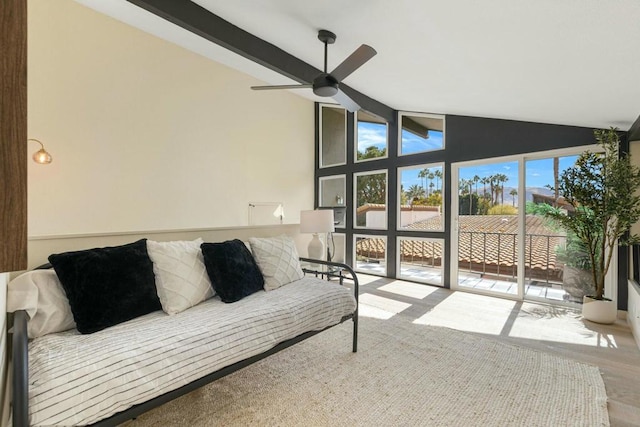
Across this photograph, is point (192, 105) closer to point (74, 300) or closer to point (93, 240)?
point (93, 240)

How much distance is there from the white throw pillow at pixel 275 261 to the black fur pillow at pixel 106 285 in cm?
85

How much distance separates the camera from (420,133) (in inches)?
206

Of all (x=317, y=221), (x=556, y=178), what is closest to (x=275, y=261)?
(x=317, y=221)

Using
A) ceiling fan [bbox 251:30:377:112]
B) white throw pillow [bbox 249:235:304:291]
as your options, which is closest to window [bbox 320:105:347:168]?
ceiling fan [bbox 251:30:377:112]

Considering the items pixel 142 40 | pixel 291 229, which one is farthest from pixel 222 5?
pixel 291 229

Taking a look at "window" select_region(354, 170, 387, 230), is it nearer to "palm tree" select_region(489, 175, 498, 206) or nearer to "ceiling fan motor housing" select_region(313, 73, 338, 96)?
"palm tree" select_region(489, 175, 498, 206)

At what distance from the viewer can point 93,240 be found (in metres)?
2.20

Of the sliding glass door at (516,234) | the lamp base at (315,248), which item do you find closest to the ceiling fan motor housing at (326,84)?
the lamp base at (315,248)

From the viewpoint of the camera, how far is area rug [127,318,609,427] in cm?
180

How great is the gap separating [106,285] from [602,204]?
445 centimetres

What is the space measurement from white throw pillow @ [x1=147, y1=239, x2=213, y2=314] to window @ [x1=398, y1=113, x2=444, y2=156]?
412 centimetres

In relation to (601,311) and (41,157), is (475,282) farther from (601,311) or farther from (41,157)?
(41,157)

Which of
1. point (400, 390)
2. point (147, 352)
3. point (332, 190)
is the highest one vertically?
point (332, 190)

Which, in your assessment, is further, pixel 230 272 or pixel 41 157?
pixel 41 157
